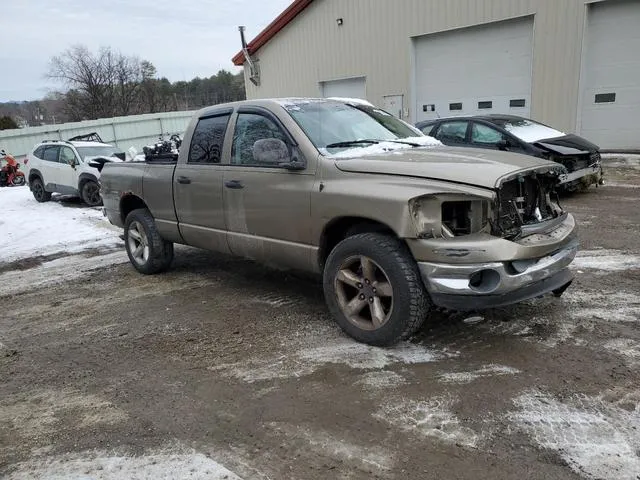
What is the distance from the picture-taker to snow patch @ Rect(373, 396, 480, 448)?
115 inches

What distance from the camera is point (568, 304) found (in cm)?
461

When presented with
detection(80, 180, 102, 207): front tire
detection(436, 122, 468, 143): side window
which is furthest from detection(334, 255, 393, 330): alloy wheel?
detection(80, 180, 102, 207): front tire

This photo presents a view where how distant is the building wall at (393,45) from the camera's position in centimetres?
1357

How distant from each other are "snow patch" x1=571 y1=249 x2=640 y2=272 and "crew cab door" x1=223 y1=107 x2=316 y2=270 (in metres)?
3.09

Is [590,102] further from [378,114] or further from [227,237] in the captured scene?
[227,237]

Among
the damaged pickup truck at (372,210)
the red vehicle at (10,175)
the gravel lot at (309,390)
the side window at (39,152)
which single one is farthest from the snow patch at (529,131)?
the red vehicle at (10,175)

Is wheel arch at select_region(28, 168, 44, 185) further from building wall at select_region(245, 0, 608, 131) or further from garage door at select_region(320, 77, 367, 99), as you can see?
garage door at select_region(320, 77, 367, 99)

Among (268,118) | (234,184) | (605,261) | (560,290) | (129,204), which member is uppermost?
(268,118)

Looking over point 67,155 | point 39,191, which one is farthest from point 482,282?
point 39,191

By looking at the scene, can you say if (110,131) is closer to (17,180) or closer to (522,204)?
(17,180)

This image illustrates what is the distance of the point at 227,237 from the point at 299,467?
9.33 feet

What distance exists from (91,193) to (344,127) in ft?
34.5

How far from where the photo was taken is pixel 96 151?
14.5m

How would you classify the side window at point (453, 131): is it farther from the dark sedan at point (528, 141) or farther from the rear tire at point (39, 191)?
the rear tire at point (39, 191)
